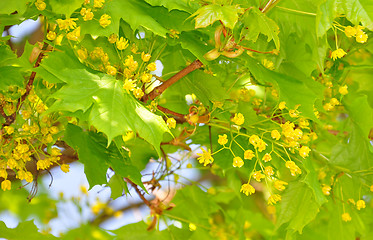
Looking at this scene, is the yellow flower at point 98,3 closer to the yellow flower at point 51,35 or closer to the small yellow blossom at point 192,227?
the yellow flower at point 51,35

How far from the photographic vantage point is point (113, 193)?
162cm

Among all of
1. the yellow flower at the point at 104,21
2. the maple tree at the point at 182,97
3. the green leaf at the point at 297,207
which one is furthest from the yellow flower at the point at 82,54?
the green leaf at the point at 297,207

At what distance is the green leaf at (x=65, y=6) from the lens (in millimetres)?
1025

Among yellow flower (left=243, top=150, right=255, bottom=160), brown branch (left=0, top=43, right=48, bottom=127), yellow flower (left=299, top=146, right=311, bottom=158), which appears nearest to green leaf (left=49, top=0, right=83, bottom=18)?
brown branch (left=0, top=43, right=48, bottom=127)

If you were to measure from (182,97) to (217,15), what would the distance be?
25.2 inches

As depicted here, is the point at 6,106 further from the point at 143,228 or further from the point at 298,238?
the point at 298,238

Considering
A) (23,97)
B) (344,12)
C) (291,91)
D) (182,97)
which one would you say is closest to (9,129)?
(23,97)

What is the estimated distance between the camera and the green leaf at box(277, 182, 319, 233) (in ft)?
4.15

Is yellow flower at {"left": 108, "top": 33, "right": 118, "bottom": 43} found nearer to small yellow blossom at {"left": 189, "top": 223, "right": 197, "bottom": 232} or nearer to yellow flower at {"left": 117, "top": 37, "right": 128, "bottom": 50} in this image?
yellow flower at {"left": 117, "top": 37, "right": 128, "bottom": 50}

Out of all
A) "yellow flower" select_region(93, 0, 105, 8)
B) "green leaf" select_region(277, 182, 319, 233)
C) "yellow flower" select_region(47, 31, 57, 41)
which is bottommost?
"green leaf" select_region(277, 182, 319, 233)

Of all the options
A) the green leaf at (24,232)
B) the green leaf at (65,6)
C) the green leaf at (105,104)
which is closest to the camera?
the green leaf at (105,104)

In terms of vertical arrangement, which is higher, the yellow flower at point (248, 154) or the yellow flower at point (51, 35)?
the yellow flower at point (51, 35)

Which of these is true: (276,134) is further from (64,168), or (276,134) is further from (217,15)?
(64,168)

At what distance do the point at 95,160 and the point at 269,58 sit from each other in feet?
1.93
